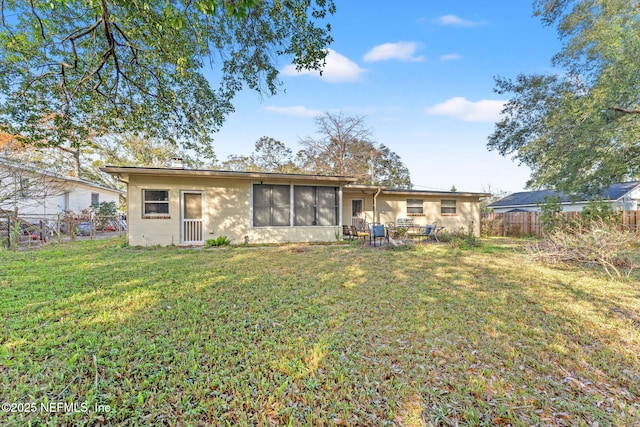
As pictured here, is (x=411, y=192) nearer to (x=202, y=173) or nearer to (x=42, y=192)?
(x=202, y=173)

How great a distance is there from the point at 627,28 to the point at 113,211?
2436cm

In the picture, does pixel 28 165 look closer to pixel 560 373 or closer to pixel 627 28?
pixel 560 373

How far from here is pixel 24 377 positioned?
2.14 metres

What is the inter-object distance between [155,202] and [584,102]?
46.1 ft

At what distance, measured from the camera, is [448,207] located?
603 inches

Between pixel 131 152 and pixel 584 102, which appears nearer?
pixel 584 102

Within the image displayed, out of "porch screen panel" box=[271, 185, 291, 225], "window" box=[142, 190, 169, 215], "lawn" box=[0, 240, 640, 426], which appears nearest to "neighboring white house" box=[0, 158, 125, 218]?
"window" box=[142, 190, 169, 215]

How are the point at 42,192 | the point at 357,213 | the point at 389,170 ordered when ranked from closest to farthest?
the point at 42,192 < the point at 357,213 < the point at 389,170

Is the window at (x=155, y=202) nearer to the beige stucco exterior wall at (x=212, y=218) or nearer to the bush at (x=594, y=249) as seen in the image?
the beige stucco exterior wall at (x=212, y=218)

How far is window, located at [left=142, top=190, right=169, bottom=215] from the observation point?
941cm

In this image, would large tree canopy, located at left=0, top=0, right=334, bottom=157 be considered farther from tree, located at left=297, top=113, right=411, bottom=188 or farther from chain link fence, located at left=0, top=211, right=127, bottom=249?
tree, located at left=297, top=113, right=411, bottom=188

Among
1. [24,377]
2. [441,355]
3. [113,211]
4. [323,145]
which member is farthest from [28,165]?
[323,145]

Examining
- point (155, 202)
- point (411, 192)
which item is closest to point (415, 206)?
point (411, 192)

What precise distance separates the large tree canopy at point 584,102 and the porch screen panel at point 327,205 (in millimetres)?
8191
